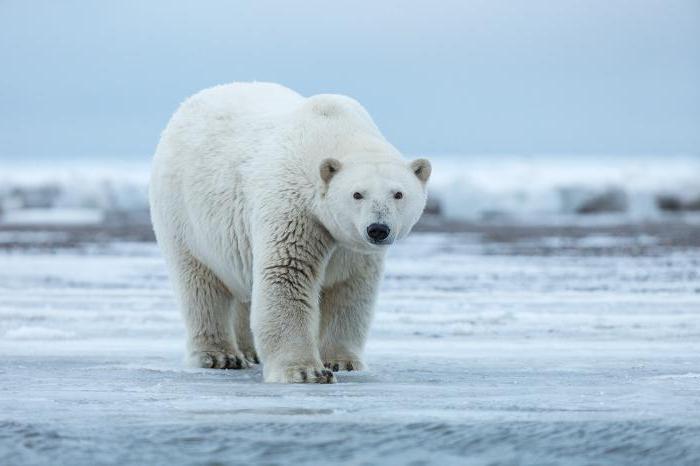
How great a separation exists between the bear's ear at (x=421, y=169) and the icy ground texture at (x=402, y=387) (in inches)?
34.7

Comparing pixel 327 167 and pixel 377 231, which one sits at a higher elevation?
pixel 327 167

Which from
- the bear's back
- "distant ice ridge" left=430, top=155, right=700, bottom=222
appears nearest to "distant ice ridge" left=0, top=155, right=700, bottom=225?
"distant ice ridge" left=430, top=155, right=700, bottom=222

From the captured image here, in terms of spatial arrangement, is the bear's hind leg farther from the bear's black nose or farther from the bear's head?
the bear's black nose

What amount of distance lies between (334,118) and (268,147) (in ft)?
1.12

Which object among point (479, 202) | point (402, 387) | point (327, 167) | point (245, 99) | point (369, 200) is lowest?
point (402, 387)

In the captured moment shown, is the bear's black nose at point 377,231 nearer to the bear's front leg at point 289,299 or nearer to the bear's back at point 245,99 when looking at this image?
the bear's front leg at point 289,299

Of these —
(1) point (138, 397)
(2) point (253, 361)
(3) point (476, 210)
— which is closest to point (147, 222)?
(3) point (476, 210)

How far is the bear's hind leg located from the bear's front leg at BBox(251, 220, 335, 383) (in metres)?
0.75

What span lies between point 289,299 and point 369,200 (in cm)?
60

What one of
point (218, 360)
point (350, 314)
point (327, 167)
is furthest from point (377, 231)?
point (218, 360)

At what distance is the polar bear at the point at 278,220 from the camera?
5.47 m

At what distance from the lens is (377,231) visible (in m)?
5.25

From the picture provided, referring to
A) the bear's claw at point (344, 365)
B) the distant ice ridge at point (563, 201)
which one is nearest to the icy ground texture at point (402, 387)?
the bear's claw at point (344, 365)

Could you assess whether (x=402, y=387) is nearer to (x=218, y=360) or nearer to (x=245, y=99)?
(x=218, y=360)
